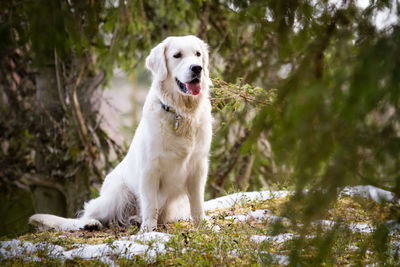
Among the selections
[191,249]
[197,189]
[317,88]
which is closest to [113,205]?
[197,189]

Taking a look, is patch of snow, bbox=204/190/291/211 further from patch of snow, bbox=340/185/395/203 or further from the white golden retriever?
patch of snow, bbox=340/185/395/203

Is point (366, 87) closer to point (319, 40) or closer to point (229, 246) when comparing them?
point (319, 40)

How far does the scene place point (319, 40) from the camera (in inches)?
63.9

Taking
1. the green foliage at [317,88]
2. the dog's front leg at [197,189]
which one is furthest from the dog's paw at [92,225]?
the green foliage at [317,88]

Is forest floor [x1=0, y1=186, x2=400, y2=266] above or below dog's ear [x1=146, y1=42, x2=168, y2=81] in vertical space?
below

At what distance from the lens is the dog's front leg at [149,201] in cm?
332

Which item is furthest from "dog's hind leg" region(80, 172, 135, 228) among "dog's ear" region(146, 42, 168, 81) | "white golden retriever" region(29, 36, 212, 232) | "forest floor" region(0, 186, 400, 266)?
"dog's ear" region(146, 42, 168, 81)

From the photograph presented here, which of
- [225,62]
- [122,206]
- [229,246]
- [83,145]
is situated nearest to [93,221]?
[122,206]

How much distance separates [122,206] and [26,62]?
12.4 ft

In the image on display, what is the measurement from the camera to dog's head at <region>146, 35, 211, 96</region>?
3219 millimetres

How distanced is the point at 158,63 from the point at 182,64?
0.91 feet

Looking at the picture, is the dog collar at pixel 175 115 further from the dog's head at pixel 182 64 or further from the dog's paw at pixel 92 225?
the dog's paw at pixel 92 225

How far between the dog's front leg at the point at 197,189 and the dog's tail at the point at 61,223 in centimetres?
106

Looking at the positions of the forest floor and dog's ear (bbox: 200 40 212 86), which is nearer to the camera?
the forest floor
